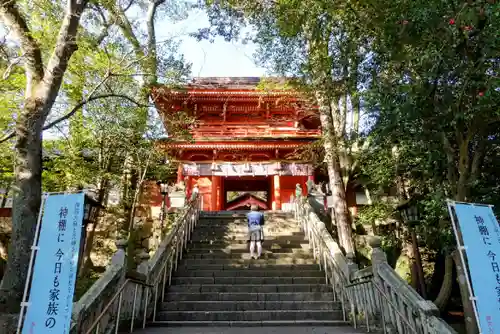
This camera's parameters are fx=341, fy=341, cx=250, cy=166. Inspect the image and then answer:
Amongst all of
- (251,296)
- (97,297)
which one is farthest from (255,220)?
(97,297)

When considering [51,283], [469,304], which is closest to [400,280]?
[469,304]

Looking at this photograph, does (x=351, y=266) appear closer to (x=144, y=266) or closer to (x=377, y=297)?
(x=377, y=297)

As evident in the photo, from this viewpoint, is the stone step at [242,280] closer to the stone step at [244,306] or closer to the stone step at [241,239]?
the stone step at [244,306]

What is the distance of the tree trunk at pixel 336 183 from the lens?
9641mm

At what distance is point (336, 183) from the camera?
1015 cm

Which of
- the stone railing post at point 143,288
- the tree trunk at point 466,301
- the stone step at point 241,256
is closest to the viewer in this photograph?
the tree trunk at point 466,301

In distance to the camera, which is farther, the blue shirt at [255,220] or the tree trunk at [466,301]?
the blue shirt at [255,220]

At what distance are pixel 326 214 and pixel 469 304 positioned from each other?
258 inches

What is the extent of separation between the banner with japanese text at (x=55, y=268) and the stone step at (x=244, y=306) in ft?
10.1

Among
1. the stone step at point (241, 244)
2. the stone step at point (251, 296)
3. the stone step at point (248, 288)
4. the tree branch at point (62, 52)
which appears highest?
the tree branch at point (62, 52)

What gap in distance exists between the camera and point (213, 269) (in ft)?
26.7

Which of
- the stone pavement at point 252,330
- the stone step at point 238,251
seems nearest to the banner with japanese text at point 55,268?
the stone pavement at point 252,330

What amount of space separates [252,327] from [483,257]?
372 cm

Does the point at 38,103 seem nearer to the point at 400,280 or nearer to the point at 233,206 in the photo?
the point at 400,280
